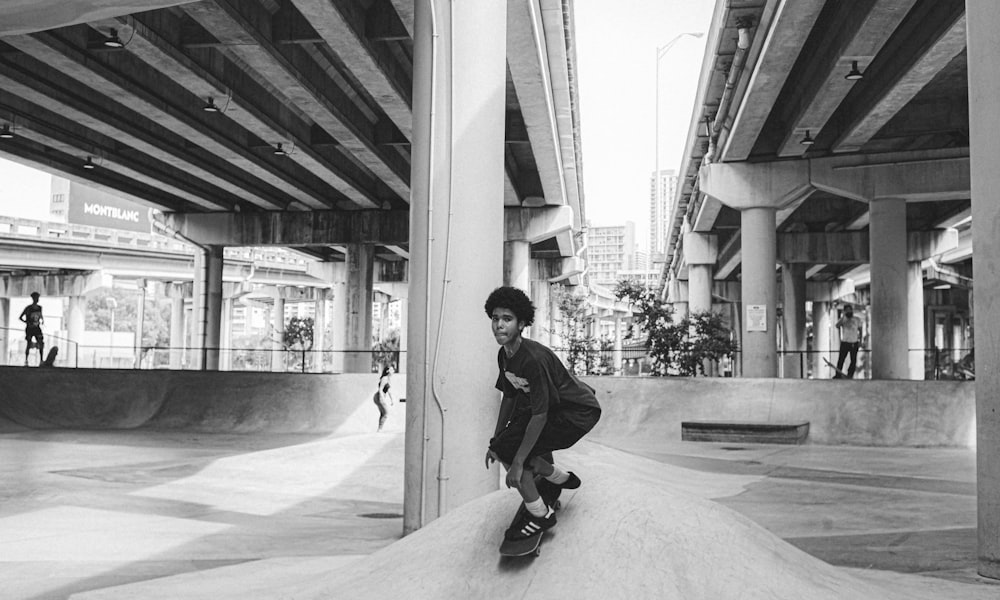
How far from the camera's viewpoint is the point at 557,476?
6.15 meters

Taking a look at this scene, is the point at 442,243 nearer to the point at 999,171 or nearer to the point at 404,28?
the point at 999,171

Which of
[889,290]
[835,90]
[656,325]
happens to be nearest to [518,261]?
[656,325]

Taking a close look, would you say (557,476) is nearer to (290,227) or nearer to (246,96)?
(246,96)

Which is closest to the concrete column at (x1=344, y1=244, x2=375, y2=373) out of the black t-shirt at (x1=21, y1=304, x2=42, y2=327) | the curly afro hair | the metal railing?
the metal railing

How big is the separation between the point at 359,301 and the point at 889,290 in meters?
25.4

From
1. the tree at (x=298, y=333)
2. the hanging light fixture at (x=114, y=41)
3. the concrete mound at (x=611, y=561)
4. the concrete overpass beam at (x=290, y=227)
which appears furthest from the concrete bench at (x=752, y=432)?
the tree at (x=298, y=333)

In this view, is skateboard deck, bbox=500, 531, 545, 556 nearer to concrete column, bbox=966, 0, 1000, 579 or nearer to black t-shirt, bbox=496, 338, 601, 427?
black t-shirt, bbox=496, 338, 601, 427

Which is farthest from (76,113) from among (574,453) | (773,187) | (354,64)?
(773,187)

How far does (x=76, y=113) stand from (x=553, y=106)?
12.6 meters

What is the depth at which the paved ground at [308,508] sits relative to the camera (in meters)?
7.64

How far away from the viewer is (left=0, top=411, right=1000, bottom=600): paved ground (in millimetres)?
7645

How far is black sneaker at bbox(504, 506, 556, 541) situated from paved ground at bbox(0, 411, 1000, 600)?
180 millimetres

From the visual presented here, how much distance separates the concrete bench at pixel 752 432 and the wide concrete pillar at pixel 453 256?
11554 mm

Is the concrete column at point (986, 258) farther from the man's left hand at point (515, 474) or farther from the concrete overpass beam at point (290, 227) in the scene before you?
the concrete overpass beam at point (290, 227)
